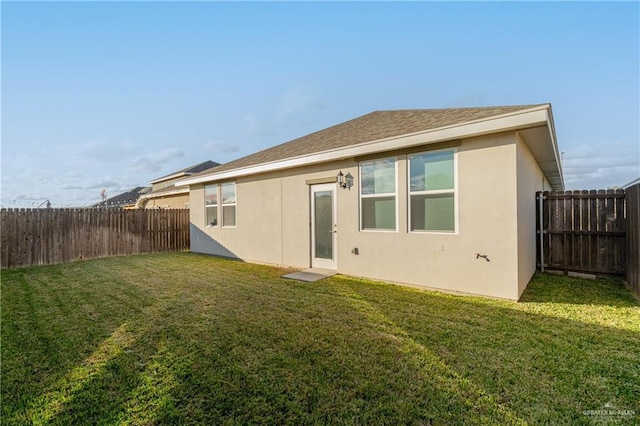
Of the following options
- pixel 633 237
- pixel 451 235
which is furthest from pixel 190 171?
pixel 633 237

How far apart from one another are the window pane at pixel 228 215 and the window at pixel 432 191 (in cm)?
636

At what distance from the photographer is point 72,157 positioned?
59.7 feet

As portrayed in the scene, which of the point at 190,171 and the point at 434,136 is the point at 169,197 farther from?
the point at 434,136

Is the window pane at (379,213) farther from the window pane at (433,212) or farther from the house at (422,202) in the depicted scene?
the window pane at (433,212)

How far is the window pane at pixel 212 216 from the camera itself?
34.4 feet

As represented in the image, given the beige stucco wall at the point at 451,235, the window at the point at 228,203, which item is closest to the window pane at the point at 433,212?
the beige stucco wall at the point at 451,235

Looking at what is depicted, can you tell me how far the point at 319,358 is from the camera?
2.83 meters

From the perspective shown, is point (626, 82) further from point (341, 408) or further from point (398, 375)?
point (341, 408)

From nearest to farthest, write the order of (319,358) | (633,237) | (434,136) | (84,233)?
(319,358)
(434,136)
(633,237)
(84,233)

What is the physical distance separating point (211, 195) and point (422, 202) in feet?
26.4

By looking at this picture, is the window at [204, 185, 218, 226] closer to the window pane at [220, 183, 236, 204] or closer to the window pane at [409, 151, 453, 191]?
the window pane at [220, 183, 236, 204]

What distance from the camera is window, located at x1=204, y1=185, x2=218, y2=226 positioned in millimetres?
10516

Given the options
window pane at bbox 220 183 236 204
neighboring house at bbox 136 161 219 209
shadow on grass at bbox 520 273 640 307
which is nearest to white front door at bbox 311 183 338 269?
window pane at bbox 220 183 236 204

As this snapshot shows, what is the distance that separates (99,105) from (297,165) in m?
8.56
